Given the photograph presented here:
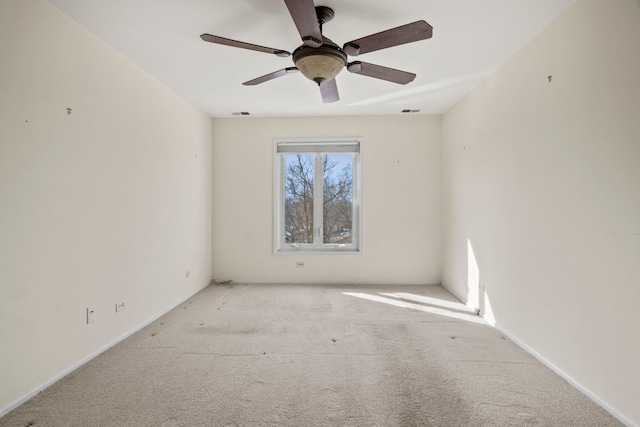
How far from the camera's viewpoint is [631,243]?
1.75m

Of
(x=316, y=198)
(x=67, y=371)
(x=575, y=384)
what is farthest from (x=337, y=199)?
(x=67, y=371)

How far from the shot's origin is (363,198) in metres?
4.85

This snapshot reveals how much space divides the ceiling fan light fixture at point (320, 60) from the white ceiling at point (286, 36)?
322 mm

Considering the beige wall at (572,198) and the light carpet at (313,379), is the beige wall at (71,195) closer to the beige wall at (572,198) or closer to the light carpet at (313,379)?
the light carpet at (313,379)

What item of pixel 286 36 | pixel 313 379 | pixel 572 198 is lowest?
pixel 313 379

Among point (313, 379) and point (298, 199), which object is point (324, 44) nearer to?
point (313, 379)

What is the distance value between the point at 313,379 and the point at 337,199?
318cm

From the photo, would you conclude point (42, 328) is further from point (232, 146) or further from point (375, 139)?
point (375, 139)

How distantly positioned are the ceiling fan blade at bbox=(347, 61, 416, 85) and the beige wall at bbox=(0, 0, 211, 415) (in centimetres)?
199

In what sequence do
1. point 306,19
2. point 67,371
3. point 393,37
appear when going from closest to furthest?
point 306,19 → point 393,37 → point 67,371

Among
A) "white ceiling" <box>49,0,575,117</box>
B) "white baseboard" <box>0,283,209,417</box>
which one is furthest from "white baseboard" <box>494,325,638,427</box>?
"white baseboard" <box>0,283,209,417</box>

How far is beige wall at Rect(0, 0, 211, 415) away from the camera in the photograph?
1905 mm

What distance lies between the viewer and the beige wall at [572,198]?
1778 millimetres

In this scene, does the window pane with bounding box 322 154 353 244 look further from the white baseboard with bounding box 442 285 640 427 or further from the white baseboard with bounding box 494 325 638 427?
the white baseboard with bounding box 494 325 638 427
